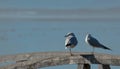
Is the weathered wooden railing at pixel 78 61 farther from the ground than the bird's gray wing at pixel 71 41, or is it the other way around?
the bird's gray wing at pixel 71 41

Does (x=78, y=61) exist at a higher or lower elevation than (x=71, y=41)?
lower

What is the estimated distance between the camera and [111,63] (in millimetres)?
11992

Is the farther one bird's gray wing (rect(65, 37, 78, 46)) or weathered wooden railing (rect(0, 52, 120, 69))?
bird's gray wing (rect(65, 37, 78, 46))

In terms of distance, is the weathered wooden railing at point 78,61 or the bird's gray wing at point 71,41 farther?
the bird's gray wing at point 71,41

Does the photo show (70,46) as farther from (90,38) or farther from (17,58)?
(17,58)

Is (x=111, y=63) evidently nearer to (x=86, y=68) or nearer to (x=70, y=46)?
(x=86, y=68)

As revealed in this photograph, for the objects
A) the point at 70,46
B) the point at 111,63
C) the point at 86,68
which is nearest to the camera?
the point at 111,63

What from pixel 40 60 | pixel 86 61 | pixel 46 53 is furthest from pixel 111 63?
pixel 46 53

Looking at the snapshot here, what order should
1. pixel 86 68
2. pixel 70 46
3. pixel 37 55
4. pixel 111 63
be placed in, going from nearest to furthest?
pixel 111 63 → pixel 86 68 → pixel 70 46 → pixel 37 55

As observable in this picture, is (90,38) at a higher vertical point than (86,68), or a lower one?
higher

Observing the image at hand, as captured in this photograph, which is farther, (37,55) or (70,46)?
(37,55)

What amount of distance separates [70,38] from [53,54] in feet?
2.64

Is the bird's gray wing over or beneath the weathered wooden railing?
over

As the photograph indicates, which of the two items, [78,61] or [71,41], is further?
Result: [71,41]
